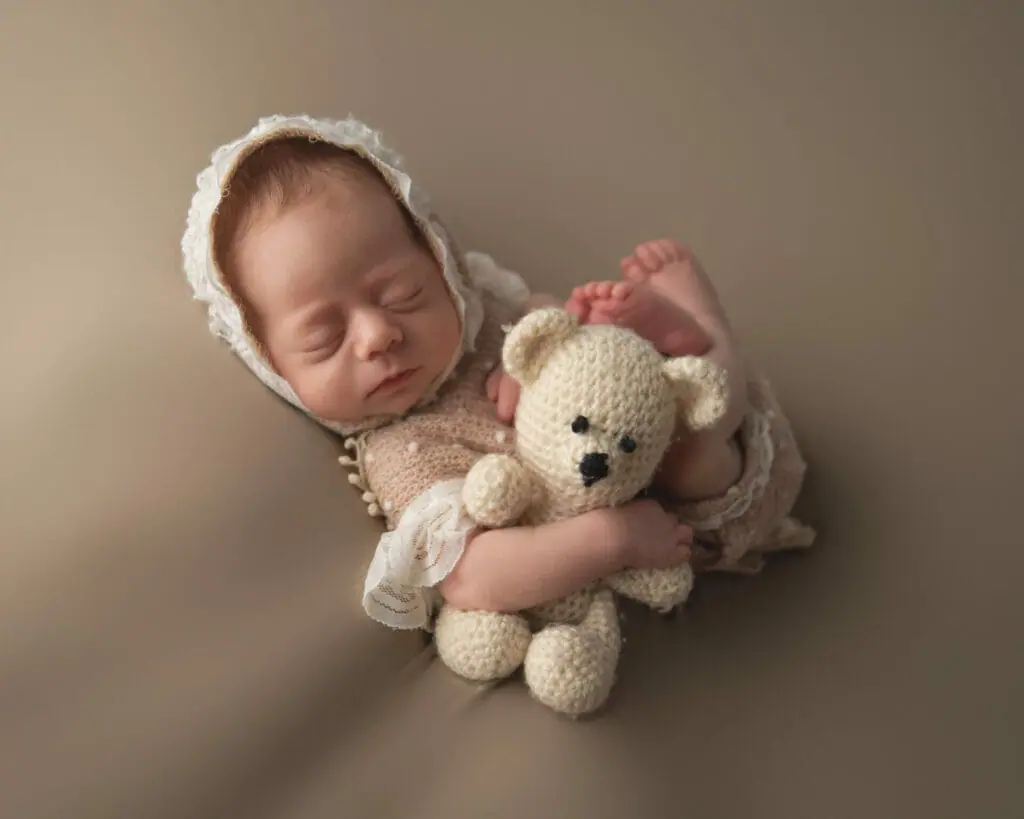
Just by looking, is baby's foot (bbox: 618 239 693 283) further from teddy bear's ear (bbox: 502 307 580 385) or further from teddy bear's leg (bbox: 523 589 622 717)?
teddy bear's leg (bbox: 523 589 622 717)

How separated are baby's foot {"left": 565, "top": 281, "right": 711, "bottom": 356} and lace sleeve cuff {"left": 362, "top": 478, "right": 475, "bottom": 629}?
202 mm

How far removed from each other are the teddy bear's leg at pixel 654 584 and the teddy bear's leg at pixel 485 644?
0.09 metres

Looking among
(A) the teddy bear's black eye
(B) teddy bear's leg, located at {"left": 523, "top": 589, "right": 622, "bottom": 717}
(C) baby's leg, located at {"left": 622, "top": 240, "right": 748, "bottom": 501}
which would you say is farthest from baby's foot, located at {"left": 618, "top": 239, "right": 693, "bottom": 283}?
(B) teddy bear's leg, located at {"left": 523, "top": 589, "right": 622, "bottom": 717}

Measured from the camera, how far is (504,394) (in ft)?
2.96

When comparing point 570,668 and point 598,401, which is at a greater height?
point 598,401

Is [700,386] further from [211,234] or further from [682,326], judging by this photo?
[211,234]

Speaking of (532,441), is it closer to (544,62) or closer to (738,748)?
(738,748)

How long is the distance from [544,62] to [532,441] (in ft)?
2.09

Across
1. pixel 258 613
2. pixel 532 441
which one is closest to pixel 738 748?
pixel 532 441

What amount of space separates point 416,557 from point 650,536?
0.20 m

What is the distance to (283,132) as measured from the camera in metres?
0.87

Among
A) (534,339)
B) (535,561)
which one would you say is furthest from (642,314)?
(535,561)

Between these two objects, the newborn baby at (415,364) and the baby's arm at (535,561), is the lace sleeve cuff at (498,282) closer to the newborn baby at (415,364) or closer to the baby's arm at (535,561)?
the newborn baby at (415,364)

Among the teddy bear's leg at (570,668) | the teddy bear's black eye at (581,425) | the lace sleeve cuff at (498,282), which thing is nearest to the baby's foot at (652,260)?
the lace sleeve cuff at (498,282)
